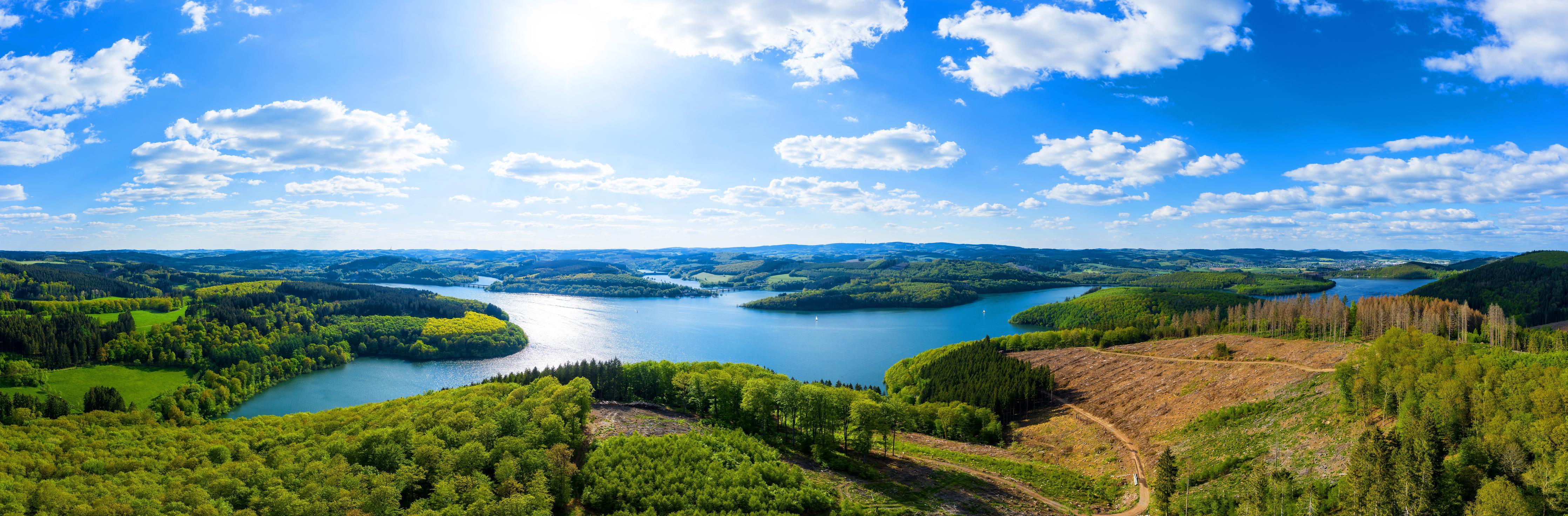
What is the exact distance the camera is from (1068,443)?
54.4 metres

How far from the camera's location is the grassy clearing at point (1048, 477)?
4075cm

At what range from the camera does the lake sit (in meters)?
100

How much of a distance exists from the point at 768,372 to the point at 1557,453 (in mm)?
54489

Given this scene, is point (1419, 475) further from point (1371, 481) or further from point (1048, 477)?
point (1048, 477)

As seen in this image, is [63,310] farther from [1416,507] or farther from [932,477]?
[1416,507]

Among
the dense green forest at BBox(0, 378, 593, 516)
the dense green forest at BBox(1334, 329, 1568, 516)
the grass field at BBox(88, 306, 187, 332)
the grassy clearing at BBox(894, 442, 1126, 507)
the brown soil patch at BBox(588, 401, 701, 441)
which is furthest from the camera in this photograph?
the grass field at BBox(88, 306, 187, 332)

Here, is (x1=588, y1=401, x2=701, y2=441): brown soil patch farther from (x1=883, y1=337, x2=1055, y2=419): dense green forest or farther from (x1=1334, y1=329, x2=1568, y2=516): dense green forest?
(x1=1334, y1=329, x2=1568, y2=516): dense green forest

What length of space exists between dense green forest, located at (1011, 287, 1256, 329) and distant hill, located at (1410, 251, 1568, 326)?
140 ft

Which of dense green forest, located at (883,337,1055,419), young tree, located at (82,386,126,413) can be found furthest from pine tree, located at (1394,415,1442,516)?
young tree, located at (82,386,126,413)

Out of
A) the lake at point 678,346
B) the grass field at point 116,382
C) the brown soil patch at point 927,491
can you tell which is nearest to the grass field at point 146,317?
the grass field at point 116,382

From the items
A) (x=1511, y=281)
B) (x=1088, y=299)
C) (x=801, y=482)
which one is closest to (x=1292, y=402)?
(x=801, y=482)

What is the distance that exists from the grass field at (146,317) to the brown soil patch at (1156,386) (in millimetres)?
146757

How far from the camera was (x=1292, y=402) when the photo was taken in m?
46.3

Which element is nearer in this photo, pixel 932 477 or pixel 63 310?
pixel 932 477
